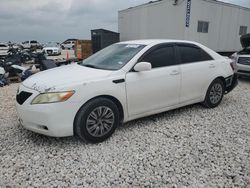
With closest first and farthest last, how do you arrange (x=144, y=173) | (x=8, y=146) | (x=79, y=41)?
(x=144, y=173), (x=8, y=146), (x=79, y=41)

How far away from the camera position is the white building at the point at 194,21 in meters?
12.7

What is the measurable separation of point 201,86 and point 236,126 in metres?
0.98

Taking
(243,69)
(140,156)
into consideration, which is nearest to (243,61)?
(243,69)

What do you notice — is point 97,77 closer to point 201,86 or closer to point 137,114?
point 137,114

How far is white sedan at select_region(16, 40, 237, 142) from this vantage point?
3039mm

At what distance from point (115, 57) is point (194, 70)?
1.56m

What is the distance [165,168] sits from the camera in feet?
9.07

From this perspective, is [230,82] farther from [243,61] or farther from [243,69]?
[243,61]

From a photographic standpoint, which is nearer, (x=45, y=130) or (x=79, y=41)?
(x=45, y=130)

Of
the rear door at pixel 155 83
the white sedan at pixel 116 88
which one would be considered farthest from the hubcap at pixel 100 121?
the rear door at pixel 155 83

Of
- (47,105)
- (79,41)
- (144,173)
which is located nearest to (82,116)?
(47,105)

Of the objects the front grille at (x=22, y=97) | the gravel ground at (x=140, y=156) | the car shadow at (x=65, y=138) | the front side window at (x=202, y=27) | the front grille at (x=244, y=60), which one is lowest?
the gravel ground at (x=140, y=156)

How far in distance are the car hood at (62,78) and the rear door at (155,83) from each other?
51 centimetres

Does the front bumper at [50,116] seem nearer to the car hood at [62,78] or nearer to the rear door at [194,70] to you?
the car hood at [62,78]
